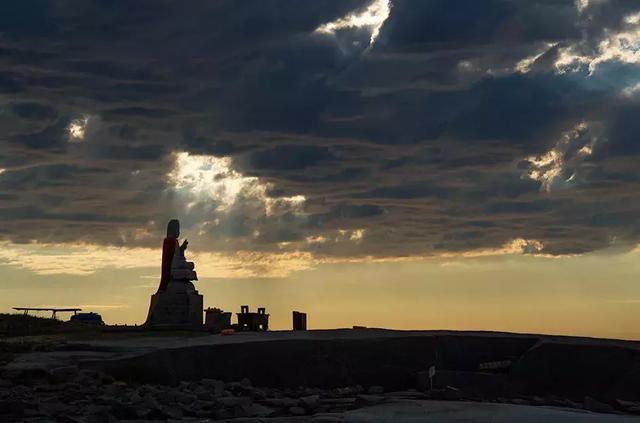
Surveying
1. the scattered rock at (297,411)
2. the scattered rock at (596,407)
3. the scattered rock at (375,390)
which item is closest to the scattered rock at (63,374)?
the scattered rock at (297,411)

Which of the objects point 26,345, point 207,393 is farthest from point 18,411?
point 26,345

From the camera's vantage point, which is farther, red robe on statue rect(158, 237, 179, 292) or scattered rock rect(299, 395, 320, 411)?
red robe on statue rect(158, 237, 179, 292)

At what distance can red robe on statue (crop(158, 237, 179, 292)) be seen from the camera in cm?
2988

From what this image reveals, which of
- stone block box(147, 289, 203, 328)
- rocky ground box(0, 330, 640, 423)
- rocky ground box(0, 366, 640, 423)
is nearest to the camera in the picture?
rocky ground box(0, 366, 640, 423)

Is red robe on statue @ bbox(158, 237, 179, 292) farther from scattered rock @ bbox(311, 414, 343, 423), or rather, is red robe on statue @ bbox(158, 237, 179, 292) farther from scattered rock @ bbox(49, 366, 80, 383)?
scattered rock @ bbox(311, 414, 343, 423)

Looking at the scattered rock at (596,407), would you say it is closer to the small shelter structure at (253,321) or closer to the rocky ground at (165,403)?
the rocky ground at (165,403)

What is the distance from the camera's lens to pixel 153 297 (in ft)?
98.0

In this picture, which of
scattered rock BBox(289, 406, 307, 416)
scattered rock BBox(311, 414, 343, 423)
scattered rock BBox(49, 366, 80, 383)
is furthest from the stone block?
scattered rock BBox(311, 414, 343, 423)

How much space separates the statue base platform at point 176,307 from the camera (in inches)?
1149

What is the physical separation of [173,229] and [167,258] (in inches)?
40.0

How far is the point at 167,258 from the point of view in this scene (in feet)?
98.9

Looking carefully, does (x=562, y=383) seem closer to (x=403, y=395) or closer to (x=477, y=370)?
(x=477, y=370)

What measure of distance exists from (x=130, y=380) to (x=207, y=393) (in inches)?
90.1

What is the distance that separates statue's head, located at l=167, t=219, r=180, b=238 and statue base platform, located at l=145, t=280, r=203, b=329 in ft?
5.61
